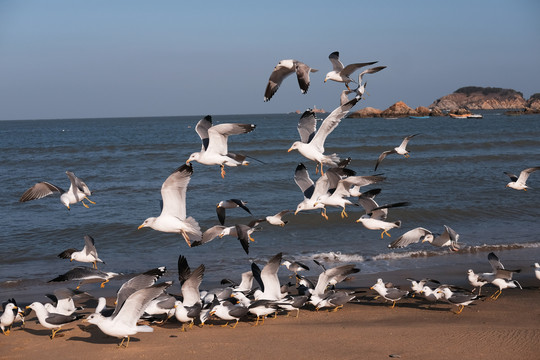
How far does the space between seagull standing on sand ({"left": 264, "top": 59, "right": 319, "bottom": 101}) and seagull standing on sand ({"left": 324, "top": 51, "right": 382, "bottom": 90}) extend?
0.59 m

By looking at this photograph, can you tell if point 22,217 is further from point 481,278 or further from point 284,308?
point 481,278

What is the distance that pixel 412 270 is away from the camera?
37.6 feet

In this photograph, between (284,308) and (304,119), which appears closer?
(284,308)

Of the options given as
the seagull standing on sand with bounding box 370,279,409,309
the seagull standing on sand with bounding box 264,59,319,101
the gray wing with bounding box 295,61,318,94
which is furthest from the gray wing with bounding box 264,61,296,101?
the seagull standing on sand with bounding box 370,279,409,309

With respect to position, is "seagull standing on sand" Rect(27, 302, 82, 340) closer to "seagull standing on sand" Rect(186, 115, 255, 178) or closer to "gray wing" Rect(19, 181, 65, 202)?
"seagull standing on sand" Rect(186, 115, 255, 178)

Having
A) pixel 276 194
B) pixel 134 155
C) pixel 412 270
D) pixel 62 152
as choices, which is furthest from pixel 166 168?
pixel 412 270

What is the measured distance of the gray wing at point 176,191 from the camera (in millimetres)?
8617

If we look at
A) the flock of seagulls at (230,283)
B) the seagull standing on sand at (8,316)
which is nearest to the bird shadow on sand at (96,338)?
the flock of seagulls at (230,283)

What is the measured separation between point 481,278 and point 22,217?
12.7m

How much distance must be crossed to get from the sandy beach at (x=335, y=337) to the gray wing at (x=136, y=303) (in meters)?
0.38

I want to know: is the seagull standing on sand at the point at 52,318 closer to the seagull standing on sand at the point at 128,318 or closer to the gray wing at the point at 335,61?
the seagull standing on sand at the point at 128,318

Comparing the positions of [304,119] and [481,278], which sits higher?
[304,119]

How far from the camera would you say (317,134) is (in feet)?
32.1

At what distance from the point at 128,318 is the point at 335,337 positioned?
2474 millimetres
